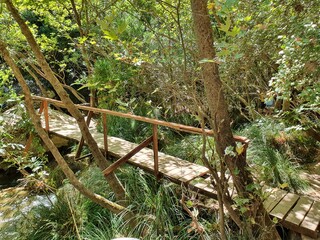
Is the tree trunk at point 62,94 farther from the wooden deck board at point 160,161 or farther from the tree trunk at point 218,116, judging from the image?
the tree trunk at point 218,116

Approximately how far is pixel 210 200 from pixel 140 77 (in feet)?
10.4

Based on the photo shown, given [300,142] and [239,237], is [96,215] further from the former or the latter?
[300,142]

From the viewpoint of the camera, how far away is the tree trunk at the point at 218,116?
1.92 metres

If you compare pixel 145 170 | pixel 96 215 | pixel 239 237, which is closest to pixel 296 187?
pixel 239 237

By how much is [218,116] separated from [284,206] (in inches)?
48.8

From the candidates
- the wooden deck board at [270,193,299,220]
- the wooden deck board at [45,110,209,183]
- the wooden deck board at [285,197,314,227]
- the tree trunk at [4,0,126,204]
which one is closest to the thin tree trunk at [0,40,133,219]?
the tree trunk at [4,0,126,204]

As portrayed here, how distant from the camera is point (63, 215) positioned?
10.1 ft

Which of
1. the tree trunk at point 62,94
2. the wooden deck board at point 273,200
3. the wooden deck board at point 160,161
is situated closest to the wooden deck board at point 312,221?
the wooden deck board at point 273,200

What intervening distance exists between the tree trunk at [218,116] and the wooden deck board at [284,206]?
0.85 feet

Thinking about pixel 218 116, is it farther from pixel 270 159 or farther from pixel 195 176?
pixel 270 159

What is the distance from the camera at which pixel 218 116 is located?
2.14 metres

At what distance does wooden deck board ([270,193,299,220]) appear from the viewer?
8.16 feet

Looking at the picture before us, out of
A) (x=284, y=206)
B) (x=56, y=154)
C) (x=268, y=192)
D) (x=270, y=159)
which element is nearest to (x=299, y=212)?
(x=284, y=206)

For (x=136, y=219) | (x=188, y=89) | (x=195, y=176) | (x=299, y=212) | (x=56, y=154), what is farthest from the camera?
(x=195, y=176)
